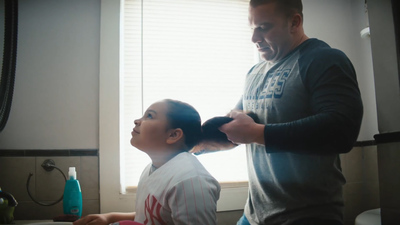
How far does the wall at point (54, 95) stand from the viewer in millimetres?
1020

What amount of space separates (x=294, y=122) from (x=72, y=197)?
2.59 feet

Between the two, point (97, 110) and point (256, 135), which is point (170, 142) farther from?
point (97, 110)

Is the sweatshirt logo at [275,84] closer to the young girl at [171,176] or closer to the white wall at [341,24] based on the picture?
the young girl at [171,176]

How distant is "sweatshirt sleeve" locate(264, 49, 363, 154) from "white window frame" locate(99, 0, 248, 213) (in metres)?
0.64

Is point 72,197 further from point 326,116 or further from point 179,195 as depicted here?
point 326,116

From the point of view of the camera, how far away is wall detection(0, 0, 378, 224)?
1.02m

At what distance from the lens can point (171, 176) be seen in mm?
644

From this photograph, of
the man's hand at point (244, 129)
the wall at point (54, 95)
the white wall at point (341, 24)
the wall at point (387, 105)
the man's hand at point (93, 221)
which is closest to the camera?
the wall at point (387, 105)

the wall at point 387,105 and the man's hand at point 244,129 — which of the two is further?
the man's hand at point 244,129

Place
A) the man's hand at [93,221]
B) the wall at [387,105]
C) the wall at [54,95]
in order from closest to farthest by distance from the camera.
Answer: the wall at [387,105], the man's hand at [93,221], the wall at [54,95]

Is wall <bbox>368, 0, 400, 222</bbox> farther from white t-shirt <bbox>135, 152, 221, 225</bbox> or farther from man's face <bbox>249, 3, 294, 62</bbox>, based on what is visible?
white t-shirt <bbox>135, 152, 221, 225</bbox>

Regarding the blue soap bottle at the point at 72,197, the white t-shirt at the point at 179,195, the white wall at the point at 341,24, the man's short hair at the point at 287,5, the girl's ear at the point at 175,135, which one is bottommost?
the blue soap bottle at the point at 72,197

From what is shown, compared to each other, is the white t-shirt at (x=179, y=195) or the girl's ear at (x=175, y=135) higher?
the girl's ear at (x=175, y=135)

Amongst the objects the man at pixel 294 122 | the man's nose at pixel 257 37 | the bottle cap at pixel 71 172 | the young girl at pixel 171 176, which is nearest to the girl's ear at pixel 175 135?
the young girl at pixel 171 176
